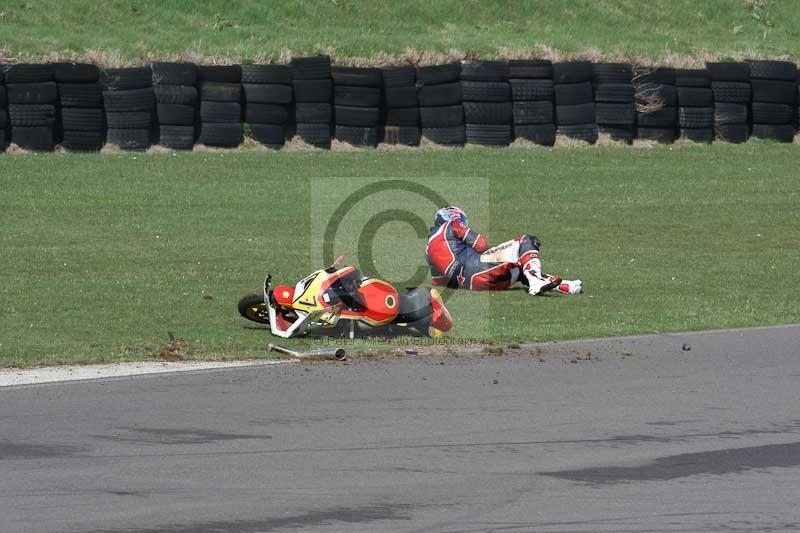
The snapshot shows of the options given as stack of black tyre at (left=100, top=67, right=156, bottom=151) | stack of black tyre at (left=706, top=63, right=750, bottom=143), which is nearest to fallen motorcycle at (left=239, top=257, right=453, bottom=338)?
stack of black tyre at (left=100, top=67, right=156, bottom=151)

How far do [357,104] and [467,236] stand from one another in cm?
1113

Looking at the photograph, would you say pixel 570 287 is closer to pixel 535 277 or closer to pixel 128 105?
pixel 535 277

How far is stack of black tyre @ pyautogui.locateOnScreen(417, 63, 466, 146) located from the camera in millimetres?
25609

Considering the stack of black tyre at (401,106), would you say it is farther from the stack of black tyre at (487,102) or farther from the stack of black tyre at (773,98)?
the stack of black tyre at (773,98)

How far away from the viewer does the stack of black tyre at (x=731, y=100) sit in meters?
27.5

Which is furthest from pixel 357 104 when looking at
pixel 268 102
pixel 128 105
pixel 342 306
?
pixel 342 306

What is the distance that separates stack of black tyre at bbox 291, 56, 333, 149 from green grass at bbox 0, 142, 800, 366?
65 centimetres

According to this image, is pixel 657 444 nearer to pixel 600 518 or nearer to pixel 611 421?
pixel 611 421

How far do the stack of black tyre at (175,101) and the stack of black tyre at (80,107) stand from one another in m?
1.02

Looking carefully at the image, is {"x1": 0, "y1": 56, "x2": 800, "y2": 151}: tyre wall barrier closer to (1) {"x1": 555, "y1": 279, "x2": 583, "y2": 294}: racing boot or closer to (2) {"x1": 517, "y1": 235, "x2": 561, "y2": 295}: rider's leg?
(2) {"x1": 517, "y1": 235, "x2": 561, "y2": 295}: rider's leg

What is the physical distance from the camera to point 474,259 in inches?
591

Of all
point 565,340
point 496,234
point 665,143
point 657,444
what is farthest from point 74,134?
point 657,444

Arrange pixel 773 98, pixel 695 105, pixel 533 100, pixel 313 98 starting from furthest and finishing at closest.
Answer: pixel 773 98
pixel 695 105
pixel 533 100
pixel 313 98

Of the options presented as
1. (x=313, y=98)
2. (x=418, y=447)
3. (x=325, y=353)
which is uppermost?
(x=313, y=98)
